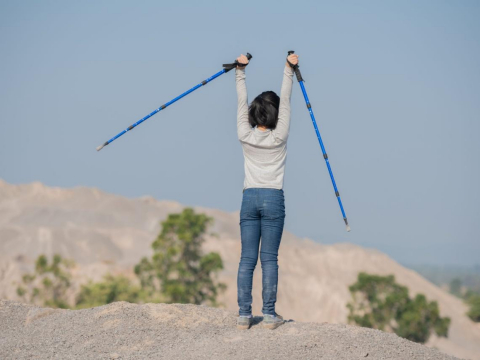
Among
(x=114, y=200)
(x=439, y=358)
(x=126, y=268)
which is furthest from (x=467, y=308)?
(x=439, y=358)

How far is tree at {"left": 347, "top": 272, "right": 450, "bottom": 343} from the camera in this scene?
43.2 m

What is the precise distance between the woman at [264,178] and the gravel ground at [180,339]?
2.01 ft

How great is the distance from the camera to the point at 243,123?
8.53 m

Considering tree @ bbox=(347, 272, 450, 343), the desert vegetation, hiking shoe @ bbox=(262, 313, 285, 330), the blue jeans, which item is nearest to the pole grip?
the blue jeans

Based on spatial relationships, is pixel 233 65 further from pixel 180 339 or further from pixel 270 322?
pixel 180 339

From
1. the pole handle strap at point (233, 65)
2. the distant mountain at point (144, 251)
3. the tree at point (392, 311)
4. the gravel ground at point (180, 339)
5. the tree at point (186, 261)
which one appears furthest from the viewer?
the distant mountain at point (144, 251)

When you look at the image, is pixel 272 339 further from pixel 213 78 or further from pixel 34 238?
pixel 34 238

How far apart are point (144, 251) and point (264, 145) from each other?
83973mm

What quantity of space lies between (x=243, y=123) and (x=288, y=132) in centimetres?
54

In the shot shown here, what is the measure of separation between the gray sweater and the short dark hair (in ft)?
0.27

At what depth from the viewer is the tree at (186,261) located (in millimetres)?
38375

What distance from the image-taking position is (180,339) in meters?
8.42

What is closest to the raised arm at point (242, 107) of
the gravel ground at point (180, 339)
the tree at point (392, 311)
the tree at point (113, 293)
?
the gravel ground at point (180, 339)

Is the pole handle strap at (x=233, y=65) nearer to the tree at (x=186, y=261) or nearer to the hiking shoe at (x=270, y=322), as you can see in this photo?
the hiking shoe at (x=270, y=322)
